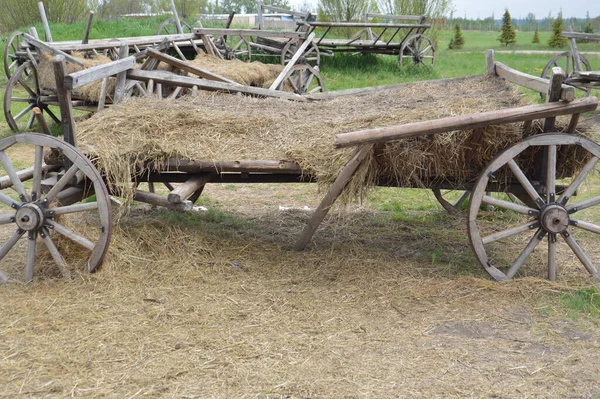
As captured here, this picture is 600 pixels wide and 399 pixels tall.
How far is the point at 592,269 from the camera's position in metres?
4.45

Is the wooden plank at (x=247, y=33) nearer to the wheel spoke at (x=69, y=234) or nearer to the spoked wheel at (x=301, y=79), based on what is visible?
the spoked wheel at (x=301, y=79)

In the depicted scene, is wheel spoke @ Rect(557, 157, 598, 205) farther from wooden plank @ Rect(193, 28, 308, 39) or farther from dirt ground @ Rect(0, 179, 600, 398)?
wooden plank @ Rect(193, 28, 308, 39)

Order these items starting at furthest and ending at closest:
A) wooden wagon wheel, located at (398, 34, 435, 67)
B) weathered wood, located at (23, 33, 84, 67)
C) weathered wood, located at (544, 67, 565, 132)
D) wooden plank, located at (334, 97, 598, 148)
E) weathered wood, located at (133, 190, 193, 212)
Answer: wooden wagon wheel, located at (398, 34, 435, 67) < weathered wood, located at (23, 33, 84, 67) < weathered wood, located at (133, 190, 193, 212) < weathered wood, located at (544, 67, 565, 132) < wooden plank, located at (334, 97, 598, 148)

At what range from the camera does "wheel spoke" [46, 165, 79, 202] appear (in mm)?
4305

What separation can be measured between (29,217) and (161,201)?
905 mm

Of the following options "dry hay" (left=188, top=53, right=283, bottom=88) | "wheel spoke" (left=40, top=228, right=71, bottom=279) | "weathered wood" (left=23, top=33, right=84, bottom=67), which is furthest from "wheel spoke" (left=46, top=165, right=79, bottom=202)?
"dry hay" (left=188, top=53, right=283, bottom=88)

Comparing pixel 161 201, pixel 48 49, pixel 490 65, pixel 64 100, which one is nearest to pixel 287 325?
pixel 161 201

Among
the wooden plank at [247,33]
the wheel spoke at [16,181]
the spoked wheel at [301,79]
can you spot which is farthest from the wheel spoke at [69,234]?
the wooden plank at [247,33]

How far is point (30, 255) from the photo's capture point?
4332 millimetres

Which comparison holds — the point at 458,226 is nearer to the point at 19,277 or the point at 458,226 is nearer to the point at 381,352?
the point at 381,352

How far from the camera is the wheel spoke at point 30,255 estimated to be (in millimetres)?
4293

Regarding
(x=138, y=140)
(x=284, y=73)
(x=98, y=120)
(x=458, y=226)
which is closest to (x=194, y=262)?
(x=138, y=140)

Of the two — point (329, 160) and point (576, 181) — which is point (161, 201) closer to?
point (329, 160)

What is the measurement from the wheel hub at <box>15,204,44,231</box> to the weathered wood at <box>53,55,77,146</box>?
0.57m
